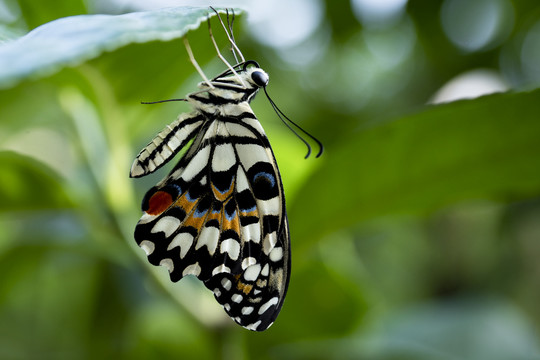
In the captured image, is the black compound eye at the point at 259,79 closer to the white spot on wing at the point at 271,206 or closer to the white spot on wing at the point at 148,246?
the white spot on wing at the point at 271,206

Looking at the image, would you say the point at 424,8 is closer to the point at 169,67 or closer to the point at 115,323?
the point at 169,67

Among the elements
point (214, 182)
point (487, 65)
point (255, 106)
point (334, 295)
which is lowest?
point (334, 295)

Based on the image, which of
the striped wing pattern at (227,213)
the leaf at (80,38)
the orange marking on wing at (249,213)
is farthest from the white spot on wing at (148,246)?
the leaf at (80,38)

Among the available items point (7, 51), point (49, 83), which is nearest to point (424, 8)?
point (49, 83)

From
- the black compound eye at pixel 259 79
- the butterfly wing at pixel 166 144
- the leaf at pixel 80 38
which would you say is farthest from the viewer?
the black compound eye at pixel 259 79

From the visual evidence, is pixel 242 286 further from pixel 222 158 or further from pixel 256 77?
pixel 256 77

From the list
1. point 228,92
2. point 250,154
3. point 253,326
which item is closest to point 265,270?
point 253,326
